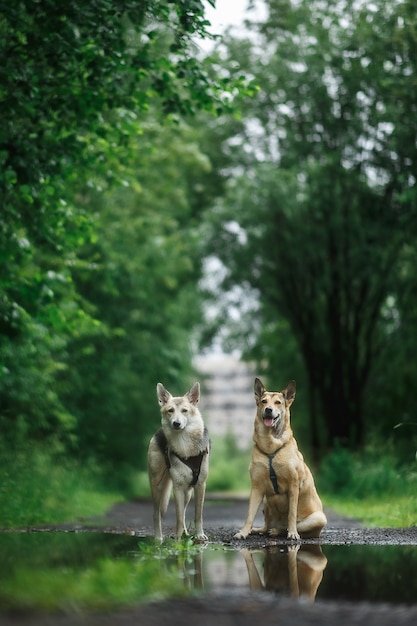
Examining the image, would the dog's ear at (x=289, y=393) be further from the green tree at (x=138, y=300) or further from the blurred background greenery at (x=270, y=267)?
the green tree at (x=138, y=300)

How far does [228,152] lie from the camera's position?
28578 mm

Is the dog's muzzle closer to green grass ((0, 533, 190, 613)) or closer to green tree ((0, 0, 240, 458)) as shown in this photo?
green grass ((0, 533, 190, 613))

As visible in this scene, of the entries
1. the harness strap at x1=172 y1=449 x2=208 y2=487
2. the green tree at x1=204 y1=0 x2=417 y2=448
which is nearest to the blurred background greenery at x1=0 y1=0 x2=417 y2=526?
the green tree at x1=204 y1=0 x2=417 y2=448

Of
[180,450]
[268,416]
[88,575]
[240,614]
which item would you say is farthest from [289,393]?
[240,614]

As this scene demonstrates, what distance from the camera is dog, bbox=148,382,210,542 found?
8430 mm

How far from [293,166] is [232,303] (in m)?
5.49

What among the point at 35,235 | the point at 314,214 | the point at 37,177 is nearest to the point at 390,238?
the point at 314,214

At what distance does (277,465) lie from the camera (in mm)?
8961

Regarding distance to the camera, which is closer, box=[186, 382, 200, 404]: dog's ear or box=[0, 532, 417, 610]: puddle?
box=[0, 532, 417, 610]: puddle

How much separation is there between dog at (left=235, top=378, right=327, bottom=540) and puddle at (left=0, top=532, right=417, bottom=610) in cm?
55

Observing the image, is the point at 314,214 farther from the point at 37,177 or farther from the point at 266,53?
the point at 37,177

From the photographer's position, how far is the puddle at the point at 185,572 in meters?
6.00

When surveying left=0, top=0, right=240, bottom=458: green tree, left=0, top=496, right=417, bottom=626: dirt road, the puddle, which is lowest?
left=0, top=496, right=417, bottom=626: dirt road

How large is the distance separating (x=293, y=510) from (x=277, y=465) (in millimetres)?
482
